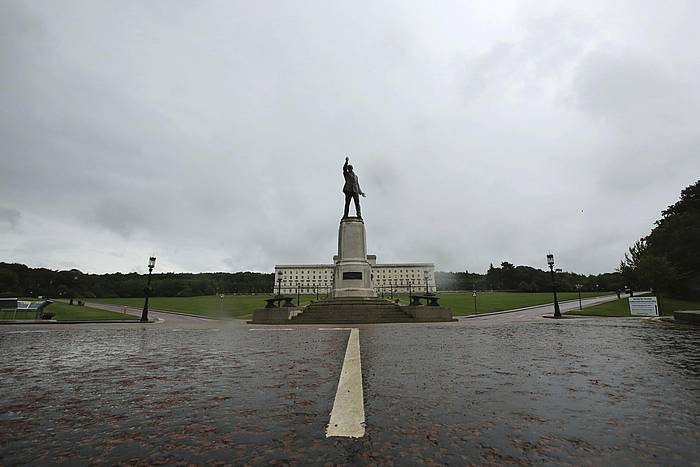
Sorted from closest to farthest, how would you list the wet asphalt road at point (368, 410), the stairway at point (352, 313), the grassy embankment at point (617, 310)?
the wet asphalt road at point (368, 410)
the stairway at point (352, 313)
the grassy embankment at point (617, 310)

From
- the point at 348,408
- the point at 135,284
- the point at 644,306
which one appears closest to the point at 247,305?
the point at 644,306

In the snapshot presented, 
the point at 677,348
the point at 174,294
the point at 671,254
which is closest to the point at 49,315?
the point at 677,348

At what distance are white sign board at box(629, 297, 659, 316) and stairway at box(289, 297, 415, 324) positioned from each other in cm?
1758

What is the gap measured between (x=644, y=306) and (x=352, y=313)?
21582 mm

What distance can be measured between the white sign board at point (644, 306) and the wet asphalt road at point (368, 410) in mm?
23162

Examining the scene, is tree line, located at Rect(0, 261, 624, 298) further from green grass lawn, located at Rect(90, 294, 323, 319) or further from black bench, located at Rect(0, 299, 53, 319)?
black bench, located at Rect(0, 299, 53, 319)

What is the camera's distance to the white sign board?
25.3 m

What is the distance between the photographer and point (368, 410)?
3797 millimetres

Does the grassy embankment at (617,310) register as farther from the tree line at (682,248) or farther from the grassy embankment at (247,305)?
the grassy embankment at (247,305)

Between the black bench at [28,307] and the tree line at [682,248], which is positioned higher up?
the tree line at [682,248]

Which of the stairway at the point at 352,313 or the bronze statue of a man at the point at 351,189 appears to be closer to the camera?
the stairway at the point at 352,313

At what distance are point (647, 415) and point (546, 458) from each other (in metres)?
1.85

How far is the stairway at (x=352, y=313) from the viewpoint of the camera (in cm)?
2189

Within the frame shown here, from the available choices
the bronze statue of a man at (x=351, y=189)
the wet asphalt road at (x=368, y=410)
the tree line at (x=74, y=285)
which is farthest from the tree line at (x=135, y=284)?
the wet asphalt road at (x=368, y=410)
